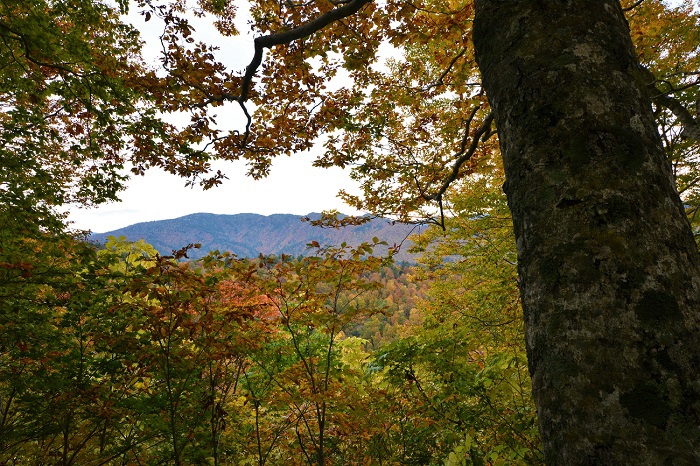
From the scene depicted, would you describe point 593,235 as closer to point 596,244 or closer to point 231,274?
point 596,244

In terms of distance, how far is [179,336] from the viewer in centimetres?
384

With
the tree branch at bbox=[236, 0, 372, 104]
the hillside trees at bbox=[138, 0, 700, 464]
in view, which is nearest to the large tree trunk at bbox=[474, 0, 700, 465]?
the hillside trees at bbox=[138, 0, 700, 464]

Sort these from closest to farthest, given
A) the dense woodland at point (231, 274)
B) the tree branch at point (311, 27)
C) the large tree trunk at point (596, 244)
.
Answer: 1. the large tree trunk at point (596, 244)
2. the tree branch at point (311, 27)
3. the dense woodland at point (231, 274)

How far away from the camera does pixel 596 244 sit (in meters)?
0.81

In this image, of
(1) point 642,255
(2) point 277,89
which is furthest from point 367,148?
(1) point 642,255

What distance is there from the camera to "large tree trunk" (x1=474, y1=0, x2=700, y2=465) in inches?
26.8

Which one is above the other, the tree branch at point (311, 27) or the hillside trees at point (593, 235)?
the tree branch at point (311, 27)

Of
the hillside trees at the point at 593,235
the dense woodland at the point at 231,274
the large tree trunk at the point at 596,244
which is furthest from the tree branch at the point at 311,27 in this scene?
the large tree trunk at the point at 596,244

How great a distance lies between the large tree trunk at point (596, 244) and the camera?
0.68 meters

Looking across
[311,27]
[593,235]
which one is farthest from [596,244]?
[311,27]

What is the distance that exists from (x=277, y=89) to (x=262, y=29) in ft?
2.49

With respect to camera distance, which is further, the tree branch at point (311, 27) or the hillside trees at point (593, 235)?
the tree branch at point (311, 27)

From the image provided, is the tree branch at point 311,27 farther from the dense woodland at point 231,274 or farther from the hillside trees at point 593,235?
the hillside trees at point 593,235

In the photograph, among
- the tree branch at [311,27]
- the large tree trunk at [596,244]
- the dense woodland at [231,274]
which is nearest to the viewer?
the large tree trunk at [596,244]
